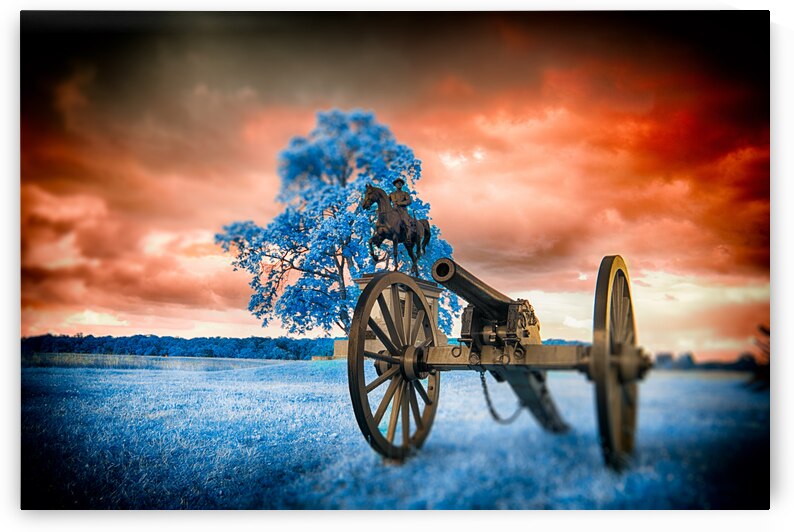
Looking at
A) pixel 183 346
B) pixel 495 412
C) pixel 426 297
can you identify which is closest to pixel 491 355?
pixel 495 412

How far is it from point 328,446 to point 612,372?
2670 millimetres

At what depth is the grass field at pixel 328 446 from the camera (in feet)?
14.2

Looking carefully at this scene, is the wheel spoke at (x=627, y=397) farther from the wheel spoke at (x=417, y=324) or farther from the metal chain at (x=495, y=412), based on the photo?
the wheel spoke at (x=417, y=324)

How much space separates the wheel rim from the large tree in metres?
1.96

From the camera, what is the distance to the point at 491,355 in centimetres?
458

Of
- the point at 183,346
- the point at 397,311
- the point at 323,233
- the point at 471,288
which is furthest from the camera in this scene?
the point at 323,233

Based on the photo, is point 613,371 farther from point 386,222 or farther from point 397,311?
point 386,222

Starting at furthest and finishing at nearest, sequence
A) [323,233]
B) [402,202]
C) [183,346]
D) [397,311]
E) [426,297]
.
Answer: [323,233] → [183,346] → [426,297] → [402,202] → [397,311]

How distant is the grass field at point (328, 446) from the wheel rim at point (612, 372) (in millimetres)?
116

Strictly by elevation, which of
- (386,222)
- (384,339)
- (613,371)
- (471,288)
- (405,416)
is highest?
(386,222)

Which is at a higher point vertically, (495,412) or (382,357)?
(382,357)

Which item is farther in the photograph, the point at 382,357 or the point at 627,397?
the point at 382,357

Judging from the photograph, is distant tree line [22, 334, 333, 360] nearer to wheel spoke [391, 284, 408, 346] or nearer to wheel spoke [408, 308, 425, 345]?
wheel spoke [408, 308, 425, 345]

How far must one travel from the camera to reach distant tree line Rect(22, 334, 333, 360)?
5.37 meters
